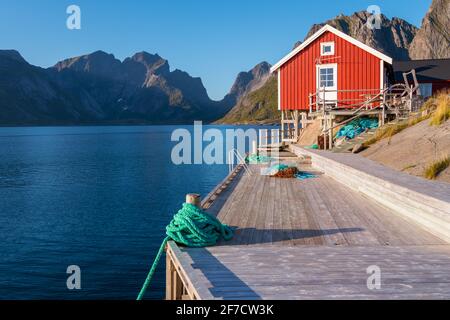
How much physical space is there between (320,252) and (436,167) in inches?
259

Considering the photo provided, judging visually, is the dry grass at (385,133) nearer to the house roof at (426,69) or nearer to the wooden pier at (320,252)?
the wooden pier at (320,252)

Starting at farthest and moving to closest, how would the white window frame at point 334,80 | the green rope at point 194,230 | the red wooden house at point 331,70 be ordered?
the white window frame at point 334,80, the red wooden house at point 331,70, the green rope at point 194,230

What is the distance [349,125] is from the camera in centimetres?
2842

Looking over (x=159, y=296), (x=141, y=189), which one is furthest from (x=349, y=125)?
(x=159, y=296)

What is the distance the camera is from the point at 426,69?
50.3 m

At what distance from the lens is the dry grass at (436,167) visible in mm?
12078

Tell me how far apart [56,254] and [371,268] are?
46.9 ft

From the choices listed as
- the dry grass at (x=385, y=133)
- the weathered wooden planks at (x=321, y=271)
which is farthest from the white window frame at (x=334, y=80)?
the weathered wooden planks at (x=321, y=271)

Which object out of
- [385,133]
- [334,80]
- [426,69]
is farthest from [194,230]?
[426,69]

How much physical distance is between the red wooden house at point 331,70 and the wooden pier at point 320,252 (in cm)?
2070

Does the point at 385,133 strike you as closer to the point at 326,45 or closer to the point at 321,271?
the point at 326,45

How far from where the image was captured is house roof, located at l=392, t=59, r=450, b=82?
155 ft
